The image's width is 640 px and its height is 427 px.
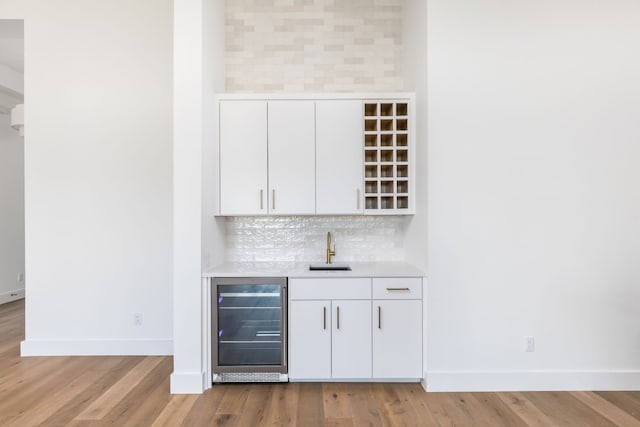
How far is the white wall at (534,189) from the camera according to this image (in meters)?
2.72

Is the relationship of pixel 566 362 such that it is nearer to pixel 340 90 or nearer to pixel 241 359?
pixel 241 359

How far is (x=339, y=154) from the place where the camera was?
10.1 ft

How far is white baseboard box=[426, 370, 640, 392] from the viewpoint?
2697 millimetres

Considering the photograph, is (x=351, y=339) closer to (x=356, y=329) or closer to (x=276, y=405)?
(x=356, y=329)

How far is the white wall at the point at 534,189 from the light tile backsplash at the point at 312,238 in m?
0.77

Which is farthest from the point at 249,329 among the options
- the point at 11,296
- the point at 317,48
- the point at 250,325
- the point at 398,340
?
the point at 11,296

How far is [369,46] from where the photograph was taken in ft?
11.5

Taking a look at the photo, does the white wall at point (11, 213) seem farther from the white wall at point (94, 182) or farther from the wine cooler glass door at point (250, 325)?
the wine cooler glass door at point (250, 325)

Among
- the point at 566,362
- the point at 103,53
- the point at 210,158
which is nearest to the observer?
the point at 566,362

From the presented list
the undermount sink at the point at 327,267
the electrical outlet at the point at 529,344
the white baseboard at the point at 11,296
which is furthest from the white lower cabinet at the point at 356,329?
the white baseboard at the point at 11,296

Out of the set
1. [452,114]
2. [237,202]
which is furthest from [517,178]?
[237,202]

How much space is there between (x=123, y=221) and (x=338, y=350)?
2.35 metres

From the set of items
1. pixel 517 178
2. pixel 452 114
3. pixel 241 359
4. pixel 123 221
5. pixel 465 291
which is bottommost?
pixel 241 359

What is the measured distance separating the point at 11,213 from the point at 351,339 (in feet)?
19.5
